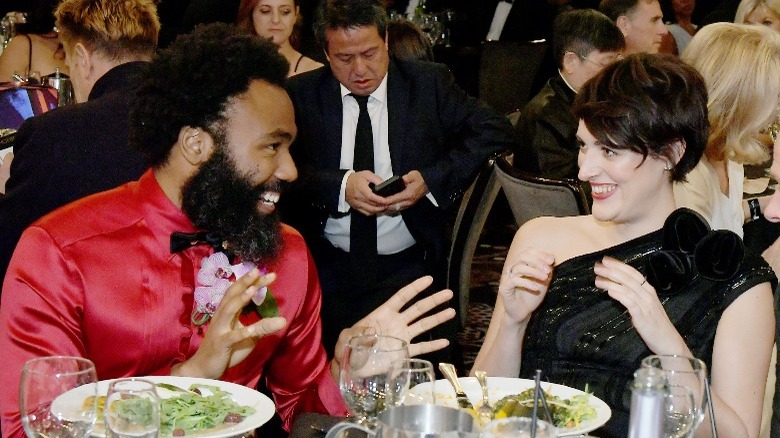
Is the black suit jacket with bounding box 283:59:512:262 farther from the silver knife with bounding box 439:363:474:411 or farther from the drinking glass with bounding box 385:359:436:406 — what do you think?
the drinking glass with bounding box 385:359:436:406

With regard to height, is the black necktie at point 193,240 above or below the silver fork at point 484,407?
above

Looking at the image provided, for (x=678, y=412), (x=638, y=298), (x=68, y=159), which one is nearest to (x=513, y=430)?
(x=678, y=412)

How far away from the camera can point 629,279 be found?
2.28 m

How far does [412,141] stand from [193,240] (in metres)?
1.96

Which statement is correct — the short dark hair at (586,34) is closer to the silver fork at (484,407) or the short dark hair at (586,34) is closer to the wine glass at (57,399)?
the silver fork at (484,407)

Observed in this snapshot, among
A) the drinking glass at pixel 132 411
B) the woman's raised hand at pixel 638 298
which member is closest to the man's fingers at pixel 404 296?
the woman's raised hand at pixel 638 298

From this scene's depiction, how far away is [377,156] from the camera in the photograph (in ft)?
14.4

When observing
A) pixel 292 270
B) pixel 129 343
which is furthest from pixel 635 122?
pixel 129 343

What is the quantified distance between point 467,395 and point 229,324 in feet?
1.70

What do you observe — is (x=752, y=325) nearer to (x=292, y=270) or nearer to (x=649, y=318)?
(x=649, y=318)

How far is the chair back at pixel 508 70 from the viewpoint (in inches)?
305

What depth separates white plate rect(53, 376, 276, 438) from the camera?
1793 millimetres

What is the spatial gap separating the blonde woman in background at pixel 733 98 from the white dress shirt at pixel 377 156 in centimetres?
126

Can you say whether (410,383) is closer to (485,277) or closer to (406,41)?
(406,41)
